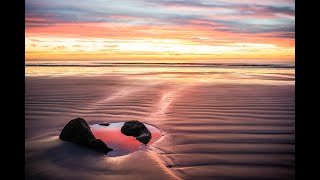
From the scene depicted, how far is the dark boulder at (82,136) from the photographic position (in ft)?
12.1

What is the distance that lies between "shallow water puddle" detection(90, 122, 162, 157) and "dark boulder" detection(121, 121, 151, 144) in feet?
0.21

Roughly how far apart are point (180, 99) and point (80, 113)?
2.71m

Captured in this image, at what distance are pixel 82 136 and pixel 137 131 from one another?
97 centimetres

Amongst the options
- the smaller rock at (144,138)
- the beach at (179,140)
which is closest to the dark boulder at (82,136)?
the beach at (179,140)

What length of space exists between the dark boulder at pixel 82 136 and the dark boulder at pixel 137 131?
0.62 meters

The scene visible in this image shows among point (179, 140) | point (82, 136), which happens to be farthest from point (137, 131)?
point (82, 136)

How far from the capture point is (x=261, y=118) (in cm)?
540

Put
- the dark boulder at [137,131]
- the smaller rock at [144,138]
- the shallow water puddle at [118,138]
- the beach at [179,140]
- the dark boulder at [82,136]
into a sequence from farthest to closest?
the dark boulder at [137,131] → the smaller rock at [144,138] → the shallow water puddle at [118,138] → the dark boulder at [82,136] → the beach at [179,140]

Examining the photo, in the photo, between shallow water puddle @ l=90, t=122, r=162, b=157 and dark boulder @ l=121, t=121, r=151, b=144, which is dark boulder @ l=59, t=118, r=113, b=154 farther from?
dark boulder @ l=121, t=121, r=151, b=144

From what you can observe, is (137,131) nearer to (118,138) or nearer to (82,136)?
(118,138)

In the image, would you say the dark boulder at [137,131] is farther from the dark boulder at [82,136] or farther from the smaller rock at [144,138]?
the dark boulder at [82,136]

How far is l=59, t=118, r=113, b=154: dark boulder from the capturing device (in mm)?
3680

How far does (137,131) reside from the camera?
448 centimetres
